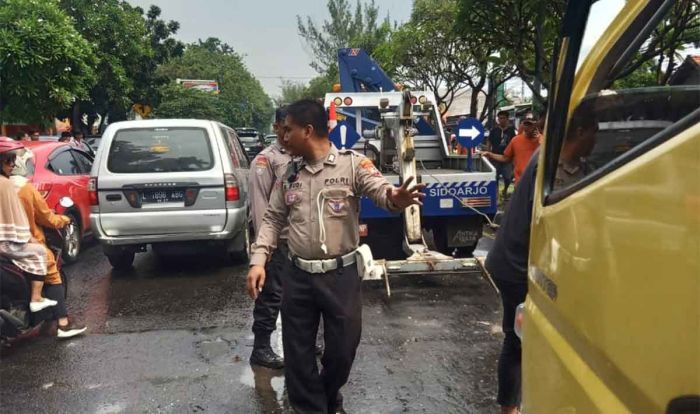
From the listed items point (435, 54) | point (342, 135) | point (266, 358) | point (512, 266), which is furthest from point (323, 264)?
point (435, 54)

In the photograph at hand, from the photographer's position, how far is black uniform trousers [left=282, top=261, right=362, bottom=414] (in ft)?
9.36

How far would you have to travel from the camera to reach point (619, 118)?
1521mm

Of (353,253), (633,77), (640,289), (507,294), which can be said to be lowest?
(507,294)

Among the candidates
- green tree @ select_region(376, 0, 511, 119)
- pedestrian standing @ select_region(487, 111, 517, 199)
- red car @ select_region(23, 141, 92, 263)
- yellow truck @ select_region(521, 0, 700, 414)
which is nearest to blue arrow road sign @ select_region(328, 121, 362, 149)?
red car @ select_region(23, 141, 92, 263)

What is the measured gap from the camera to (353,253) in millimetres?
2922

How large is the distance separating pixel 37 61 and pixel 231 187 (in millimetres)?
5290

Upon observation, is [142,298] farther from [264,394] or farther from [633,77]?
[633,77]

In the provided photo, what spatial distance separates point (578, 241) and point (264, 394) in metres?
2.83

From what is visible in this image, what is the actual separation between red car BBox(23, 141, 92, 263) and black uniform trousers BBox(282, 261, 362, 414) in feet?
16.5

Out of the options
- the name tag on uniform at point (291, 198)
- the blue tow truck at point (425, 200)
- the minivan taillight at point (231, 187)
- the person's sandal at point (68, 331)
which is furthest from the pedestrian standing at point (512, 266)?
the minivan taillight at point (231, 187)

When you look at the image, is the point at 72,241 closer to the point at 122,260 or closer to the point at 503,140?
the point at 122,260

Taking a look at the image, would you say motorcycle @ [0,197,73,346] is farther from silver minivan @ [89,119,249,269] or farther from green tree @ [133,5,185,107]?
green tree @ [133,5,185,107]

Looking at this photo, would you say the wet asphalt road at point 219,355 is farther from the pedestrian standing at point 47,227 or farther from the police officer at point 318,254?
the police officer at point 318,254

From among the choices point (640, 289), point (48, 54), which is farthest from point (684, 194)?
point (48, 54)
